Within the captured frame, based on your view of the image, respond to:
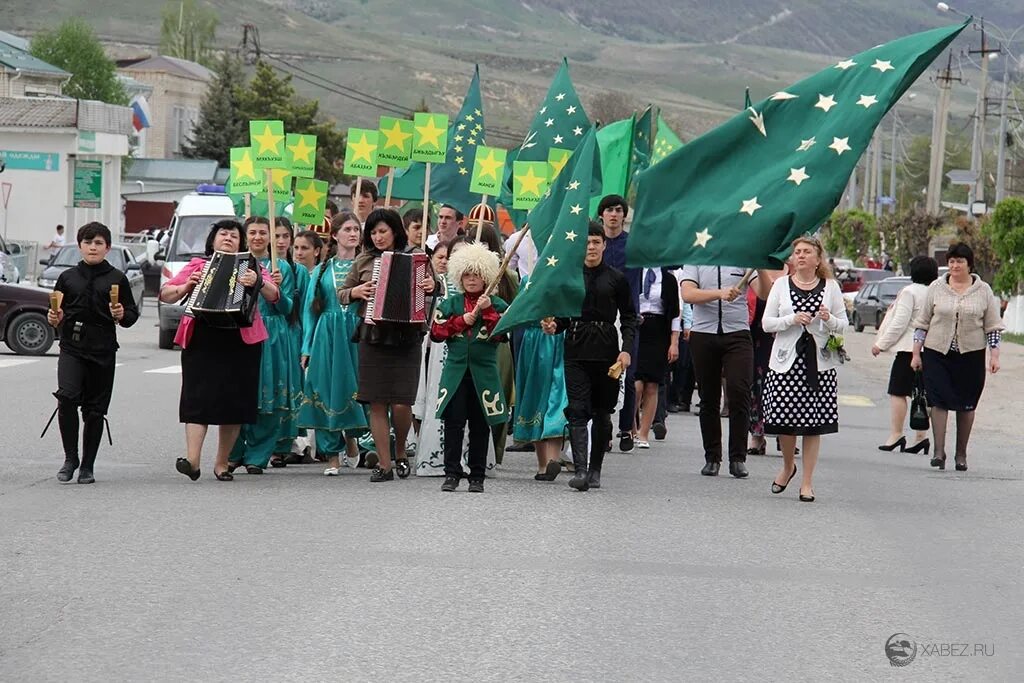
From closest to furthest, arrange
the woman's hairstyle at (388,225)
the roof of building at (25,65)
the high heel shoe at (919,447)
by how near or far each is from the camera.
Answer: the woman's hairstyle at (388,225)
the high heel shoe at (919,447)
the roof of building at (25,65)

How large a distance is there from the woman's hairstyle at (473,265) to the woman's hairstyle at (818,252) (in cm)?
203

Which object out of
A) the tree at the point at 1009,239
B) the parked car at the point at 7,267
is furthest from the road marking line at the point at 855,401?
the parked car at the point at 7,267

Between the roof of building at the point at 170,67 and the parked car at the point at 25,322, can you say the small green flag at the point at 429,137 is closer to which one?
the parked car at the point at 25,322

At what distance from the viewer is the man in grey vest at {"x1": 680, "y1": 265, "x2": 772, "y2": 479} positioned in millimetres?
13867

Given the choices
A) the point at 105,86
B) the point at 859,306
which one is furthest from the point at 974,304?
the point at 105,86

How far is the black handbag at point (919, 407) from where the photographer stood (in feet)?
54.4

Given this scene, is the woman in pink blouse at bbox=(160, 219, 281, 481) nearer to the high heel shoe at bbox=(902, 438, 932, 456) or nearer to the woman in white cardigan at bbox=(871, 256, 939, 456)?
the woman in white cardigan at bbox=(871, 256, 939, 456)

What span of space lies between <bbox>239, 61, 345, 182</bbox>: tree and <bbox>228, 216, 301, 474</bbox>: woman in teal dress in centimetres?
8943

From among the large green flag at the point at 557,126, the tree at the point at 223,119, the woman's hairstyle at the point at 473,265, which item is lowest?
the woman's hairstyle at the point at 473,265

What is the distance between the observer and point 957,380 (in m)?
15.7

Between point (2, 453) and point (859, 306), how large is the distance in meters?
40.8

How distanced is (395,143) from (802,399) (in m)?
5.44

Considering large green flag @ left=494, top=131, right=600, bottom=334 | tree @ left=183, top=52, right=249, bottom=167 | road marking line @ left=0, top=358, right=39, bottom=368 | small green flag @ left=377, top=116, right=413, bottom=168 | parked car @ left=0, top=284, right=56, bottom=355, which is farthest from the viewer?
tree @ left=183, top=52, right=249, bottom=167

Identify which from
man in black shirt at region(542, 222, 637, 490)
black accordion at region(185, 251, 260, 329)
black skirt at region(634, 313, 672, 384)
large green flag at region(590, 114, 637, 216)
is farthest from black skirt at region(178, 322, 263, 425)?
large green flag at region(590, 114, 637, 216)
